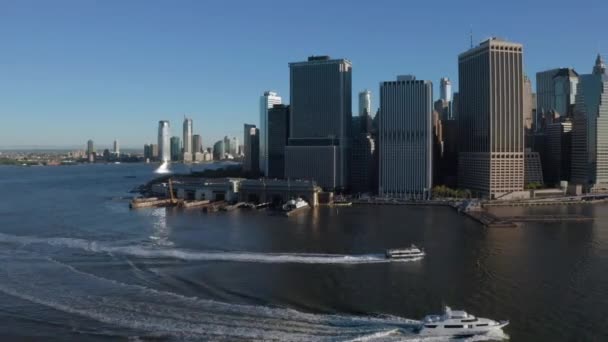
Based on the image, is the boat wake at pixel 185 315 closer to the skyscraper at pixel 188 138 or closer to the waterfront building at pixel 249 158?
the waterfront building at pixel 249 158

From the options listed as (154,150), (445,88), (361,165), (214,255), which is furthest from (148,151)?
(214,255)

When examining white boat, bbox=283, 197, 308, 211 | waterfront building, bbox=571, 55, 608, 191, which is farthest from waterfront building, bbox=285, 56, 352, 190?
waterfront building, bbox=571, 55, 608, 191

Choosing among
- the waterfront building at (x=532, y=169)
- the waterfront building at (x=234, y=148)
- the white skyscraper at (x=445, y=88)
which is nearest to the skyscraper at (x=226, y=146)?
the waterfront building at (x=234, y=148)

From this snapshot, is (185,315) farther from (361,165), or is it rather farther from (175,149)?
(175,149)

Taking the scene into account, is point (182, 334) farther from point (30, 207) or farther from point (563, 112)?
point (563, 112)

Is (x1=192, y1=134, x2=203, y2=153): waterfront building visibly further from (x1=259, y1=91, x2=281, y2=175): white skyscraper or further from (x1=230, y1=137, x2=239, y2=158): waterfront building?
(x1=259, y1=91, x2=281, y2=175): white skyscraper
